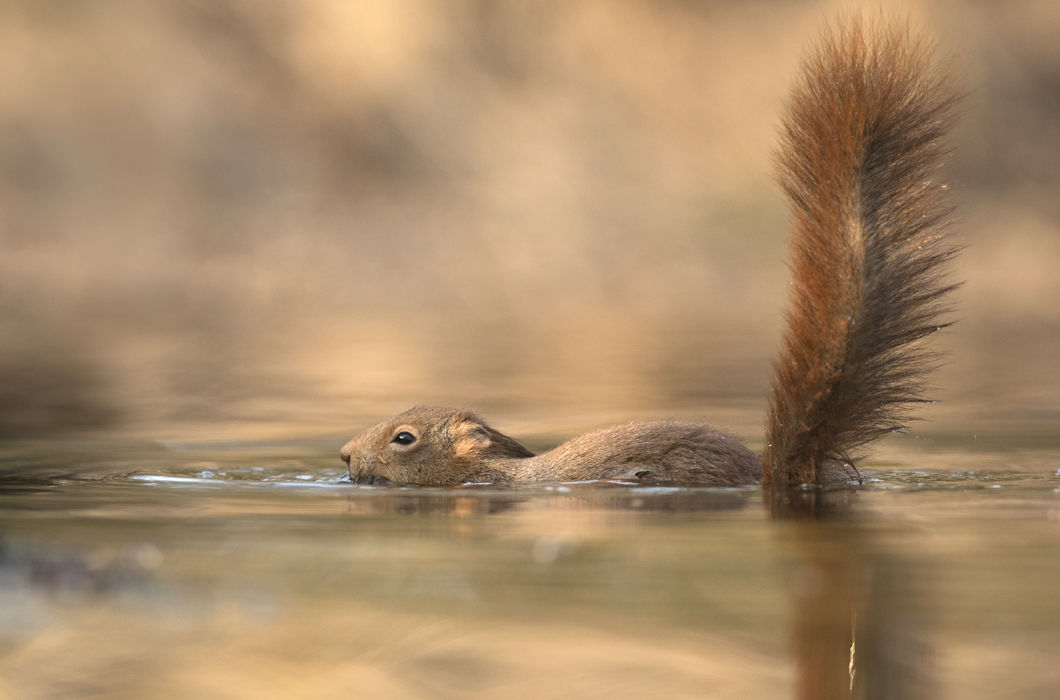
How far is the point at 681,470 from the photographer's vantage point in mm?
7031

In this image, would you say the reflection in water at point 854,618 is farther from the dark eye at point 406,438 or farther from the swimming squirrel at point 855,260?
the dark eye at point 406,438

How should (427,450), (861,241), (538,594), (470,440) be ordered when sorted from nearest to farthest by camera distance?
(538,594) → (861,241) → (470,440) → (427,450)

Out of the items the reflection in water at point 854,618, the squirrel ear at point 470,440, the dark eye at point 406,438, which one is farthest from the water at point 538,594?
the dark eye at point 406,438

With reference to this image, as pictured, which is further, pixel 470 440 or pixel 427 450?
pixel 427 450

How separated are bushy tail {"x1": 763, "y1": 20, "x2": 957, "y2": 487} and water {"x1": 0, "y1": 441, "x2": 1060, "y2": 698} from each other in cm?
51

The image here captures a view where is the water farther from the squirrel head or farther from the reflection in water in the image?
the squirrel head

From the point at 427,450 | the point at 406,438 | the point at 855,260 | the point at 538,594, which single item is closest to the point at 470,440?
the point at 427,450

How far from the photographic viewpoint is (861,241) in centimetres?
590

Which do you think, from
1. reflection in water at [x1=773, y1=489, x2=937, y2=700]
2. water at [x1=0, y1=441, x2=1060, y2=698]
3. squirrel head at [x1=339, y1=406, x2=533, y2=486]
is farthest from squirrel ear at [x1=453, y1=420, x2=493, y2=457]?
reflection in water at [x1=773, y1=489, x2=937, y2=700]

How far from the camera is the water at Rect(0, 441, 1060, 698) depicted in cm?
312

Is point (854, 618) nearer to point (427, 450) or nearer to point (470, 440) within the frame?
point (470, 440)

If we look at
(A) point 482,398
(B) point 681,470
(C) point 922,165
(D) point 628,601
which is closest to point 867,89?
(C) point 922,165

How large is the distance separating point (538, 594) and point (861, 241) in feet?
8.43

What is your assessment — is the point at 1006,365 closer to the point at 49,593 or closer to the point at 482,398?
the point at 482,398
